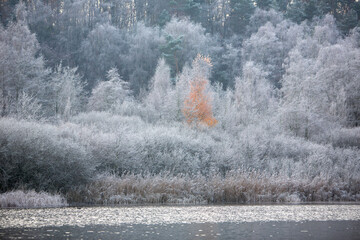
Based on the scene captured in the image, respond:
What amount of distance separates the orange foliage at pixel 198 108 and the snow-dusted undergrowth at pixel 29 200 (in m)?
Result: 26.8

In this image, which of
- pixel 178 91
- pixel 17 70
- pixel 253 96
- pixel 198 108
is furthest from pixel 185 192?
pixel 253 96

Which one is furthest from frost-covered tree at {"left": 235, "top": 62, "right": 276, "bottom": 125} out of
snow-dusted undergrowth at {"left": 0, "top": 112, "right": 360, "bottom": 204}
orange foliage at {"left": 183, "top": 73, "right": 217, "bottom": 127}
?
snow-dusted undergrowth at {"left": 0, "top": 112, "right": 360, "bottom": 204}

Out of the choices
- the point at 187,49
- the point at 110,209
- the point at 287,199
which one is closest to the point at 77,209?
the point at 110,209

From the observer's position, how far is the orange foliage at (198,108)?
4716cm

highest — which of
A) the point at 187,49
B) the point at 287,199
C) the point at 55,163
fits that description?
the point at 187,49

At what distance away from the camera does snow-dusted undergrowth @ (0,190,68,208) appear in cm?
1955

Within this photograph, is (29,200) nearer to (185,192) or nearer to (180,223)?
(180,223)

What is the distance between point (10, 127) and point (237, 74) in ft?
175

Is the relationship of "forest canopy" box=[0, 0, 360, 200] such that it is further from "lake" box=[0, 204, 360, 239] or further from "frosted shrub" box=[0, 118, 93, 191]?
"lake" box=[0, 204, 360, 239]

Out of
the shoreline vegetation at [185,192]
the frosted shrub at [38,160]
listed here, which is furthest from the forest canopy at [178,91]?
the shoreline vegetation at [185,192]

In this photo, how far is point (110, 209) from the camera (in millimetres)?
19234

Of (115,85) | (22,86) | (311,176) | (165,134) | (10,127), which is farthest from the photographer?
(115,85)

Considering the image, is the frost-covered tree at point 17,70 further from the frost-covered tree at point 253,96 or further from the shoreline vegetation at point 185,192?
the frost-covered tree at point 253,96

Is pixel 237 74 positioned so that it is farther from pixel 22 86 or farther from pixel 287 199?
pixel 287 199
